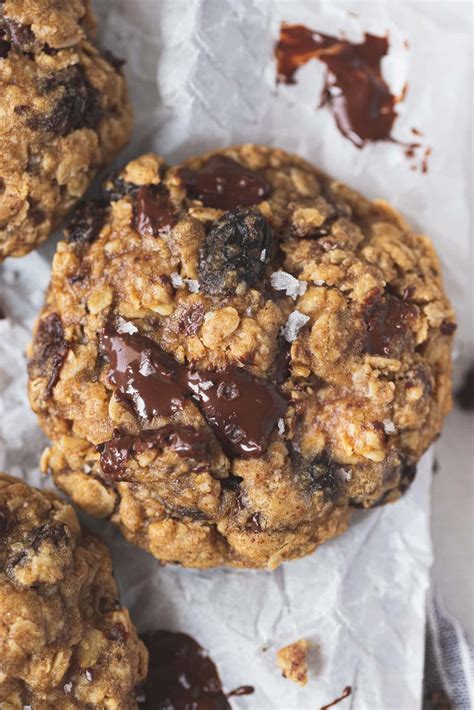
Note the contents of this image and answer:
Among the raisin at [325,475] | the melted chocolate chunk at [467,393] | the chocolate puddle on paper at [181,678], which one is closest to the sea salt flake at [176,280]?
the raisin at [325,475]

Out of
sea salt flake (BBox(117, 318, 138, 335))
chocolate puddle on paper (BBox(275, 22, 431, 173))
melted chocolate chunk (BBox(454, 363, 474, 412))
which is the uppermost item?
chocolate puddle on paper (BBox(275, 22, 431, 173))

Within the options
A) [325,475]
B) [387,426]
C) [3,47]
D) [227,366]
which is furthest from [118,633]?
[3,47]

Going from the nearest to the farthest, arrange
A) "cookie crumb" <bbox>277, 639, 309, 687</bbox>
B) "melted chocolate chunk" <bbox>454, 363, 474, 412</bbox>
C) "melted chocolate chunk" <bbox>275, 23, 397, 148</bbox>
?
"cookie crumb" <bbox>277, 639, 309, 687</bbox>, "melted chocolate chunk" <bbox>275, 23, 397, 148</bbox>, "melted chocolate chunk" <bbox>454, 363, 474, 412</bbox>

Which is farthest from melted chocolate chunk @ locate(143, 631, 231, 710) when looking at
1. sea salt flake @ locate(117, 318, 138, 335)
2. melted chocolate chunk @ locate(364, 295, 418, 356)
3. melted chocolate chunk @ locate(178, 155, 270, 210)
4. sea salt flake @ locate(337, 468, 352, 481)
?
melted chocolate chunk @ locate(178, 155, 270, 210)

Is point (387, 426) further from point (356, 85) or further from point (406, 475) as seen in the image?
point (356, 85)

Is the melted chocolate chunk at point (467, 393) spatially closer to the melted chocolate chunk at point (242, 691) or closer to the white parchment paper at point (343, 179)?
the white parchment paper at point (343, 179)

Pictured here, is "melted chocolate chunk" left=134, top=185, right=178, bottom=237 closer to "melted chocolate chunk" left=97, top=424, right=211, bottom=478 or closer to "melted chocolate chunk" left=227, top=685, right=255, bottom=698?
"melted chocolate chunk" left=97, top=424, right=211, bottom=478

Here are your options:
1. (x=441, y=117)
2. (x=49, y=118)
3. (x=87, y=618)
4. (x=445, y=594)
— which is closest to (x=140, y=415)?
(x=87, y=618)
